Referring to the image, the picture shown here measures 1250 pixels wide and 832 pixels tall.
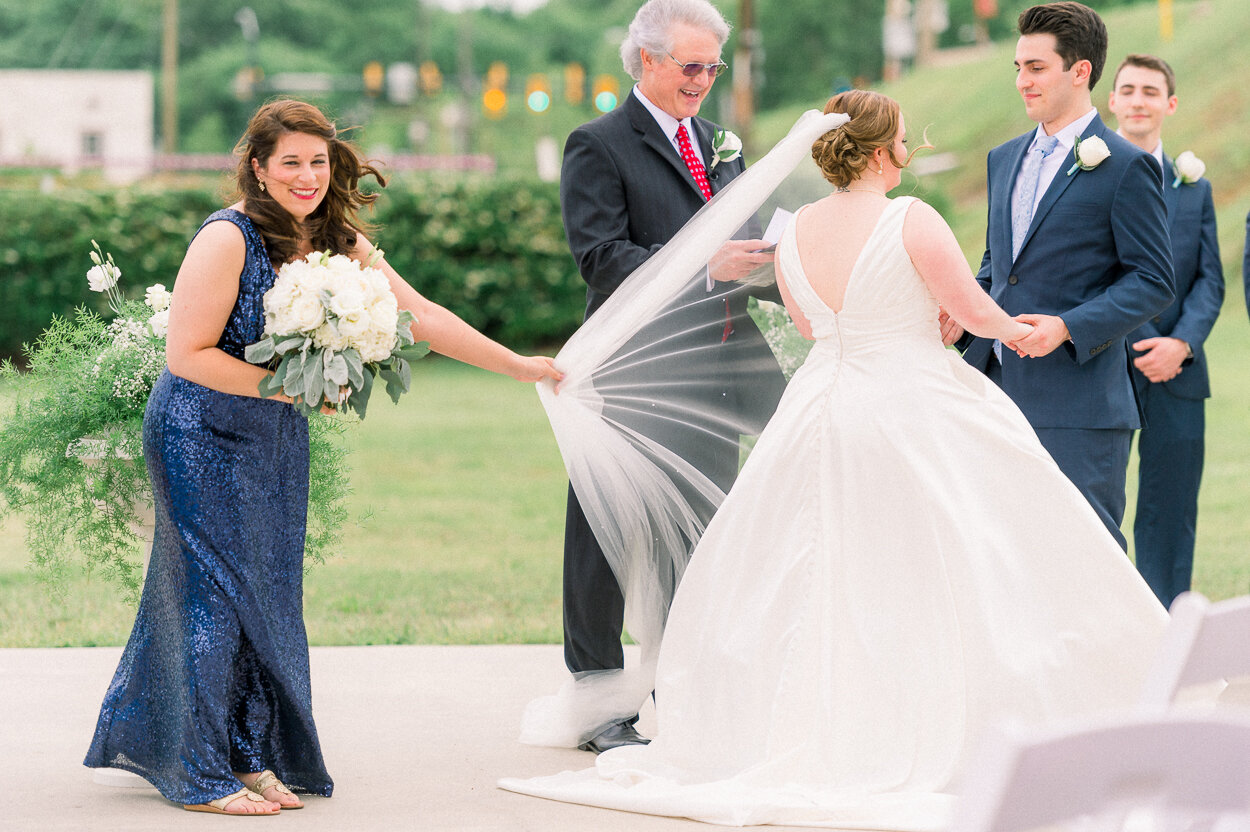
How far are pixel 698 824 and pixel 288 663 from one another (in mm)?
1244

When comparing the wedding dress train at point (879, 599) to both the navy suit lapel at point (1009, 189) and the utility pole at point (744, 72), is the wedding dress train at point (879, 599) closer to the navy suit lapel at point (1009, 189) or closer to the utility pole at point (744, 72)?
Result: the navy suit lapel at point (1009, 189)

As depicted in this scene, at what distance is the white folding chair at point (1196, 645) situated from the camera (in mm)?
2459

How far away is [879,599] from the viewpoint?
4.12 m

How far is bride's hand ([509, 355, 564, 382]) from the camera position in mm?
4609

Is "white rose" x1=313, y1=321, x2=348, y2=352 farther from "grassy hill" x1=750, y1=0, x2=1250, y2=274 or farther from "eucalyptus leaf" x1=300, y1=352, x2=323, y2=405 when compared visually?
"grassy hill" x1=750, y1=0, x2=1250, y2=274

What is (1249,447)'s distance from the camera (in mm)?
13812

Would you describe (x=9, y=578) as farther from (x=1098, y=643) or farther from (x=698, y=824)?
(x=1098, y=643)

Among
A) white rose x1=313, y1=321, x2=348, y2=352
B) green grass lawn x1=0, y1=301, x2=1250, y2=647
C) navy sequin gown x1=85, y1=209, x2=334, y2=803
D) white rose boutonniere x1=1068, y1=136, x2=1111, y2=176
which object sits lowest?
green grass lawn x1=0, y1=301, x2=1250, y2=647

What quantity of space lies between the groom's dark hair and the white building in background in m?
52.3

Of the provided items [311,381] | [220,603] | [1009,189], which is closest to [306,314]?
[311,381]

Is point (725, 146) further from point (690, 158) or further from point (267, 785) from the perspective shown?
point (267, 785)

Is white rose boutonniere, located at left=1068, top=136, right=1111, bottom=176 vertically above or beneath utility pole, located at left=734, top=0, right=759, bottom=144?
beneath

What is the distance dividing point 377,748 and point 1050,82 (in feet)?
10.2

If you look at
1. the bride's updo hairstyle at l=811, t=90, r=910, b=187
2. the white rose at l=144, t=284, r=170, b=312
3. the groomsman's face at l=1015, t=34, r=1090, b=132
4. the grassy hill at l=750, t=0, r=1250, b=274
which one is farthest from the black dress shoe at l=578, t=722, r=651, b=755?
the grassy hill at l=750, t=0, r=1250, b=274
